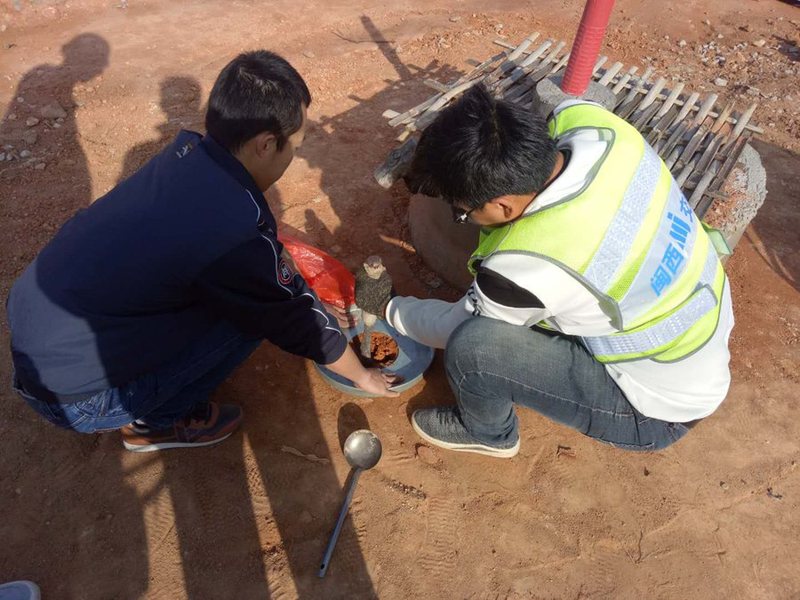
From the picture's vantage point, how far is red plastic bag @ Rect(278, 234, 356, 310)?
2.86 meters

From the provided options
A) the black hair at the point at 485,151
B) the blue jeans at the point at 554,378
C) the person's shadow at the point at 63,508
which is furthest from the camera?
the person's shadow at the point at 63,508

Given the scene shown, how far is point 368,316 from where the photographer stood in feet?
8.20

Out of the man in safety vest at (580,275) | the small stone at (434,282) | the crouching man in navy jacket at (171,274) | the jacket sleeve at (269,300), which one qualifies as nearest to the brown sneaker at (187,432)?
the crouching man in navy jacket at (171,274)

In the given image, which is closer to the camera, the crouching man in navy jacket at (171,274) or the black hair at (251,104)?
the crouching man in navy jacket at (171,274)

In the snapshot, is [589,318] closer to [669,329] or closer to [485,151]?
[669,329]

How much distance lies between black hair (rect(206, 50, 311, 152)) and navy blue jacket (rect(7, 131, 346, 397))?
6 cm

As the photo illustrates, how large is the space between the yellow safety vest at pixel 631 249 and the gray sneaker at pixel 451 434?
31.4 inches

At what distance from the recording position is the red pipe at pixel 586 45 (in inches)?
109

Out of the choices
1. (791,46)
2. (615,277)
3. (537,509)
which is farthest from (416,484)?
(791,46)

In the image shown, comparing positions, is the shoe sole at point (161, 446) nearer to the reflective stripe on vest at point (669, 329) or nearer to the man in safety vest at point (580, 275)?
the man in safety vest at point (580, 275)

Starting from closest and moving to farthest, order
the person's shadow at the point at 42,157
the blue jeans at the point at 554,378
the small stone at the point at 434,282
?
the blue jeans at the point at 554,378, the small stone at the point at 434,282, the person's shadow at the point at 42,157

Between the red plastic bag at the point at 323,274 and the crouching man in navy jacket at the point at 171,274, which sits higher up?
the crouching man in navy jacket at the point at 171,274

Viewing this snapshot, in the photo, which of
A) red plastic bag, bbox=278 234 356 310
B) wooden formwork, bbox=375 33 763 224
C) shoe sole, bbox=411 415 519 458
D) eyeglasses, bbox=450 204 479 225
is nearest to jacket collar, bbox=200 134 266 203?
eyeglasses, bbox=450 204 479 225

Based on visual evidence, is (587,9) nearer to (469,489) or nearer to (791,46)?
(469,489)
